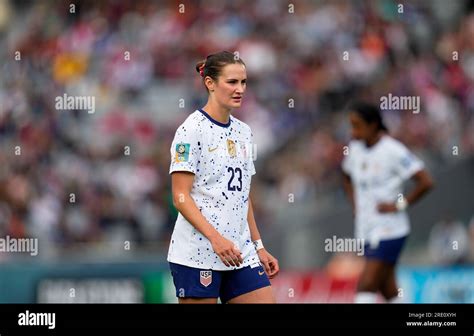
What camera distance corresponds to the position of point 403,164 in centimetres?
1073

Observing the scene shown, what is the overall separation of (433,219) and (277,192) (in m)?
2.21

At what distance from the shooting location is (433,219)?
14609 millimetres

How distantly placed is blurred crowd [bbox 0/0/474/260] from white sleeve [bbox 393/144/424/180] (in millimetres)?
4445

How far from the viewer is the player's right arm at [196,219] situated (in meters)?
6.28

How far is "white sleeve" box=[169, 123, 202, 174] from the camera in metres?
6.46

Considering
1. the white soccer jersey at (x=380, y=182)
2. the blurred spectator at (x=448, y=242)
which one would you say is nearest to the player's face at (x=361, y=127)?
the white soccer jersey at (x=380, y=182)

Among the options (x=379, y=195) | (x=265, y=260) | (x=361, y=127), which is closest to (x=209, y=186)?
(x=265, y=260)

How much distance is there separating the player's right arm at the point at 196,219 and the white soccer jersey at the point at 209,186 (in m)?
0.06

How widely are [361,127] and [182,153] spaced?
437 centimetres

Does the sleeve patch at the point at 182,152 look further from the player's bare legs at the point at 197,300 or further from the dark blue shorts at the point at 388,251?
the dark blue shorts at the point at 388,251

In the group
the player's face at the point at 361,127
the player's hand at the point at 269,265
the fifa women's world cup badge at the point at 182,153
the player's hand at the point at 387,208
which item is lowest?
the player's hand at the point at 269,265

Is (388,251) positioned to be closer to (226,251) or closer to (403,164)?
(403,164)
